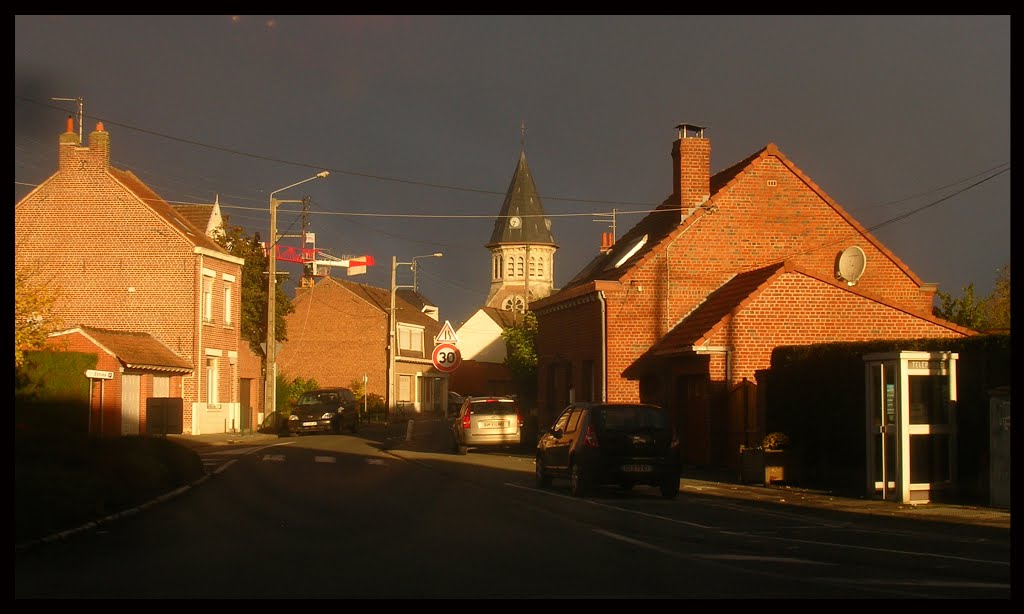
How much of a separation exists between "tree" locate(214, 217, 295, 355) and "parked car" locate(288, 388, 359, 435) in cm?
715

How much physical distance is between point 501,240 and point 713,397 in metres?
89.2

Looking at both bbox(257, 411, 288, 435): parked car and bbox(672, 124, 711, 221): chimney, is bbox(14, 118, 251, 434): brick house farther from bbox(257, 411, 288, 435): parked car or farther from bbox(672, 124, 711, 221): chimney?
bbox(672, 124, 711, 221): chimney

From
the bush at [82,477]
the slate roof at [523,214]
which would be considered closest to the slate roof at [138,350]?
the bush at [82,477]

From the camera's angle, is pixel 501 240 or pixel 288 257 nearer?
pixel 288 257

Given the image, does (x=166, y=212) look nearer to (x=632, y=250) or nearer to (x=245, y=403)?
(x=245, y=403)

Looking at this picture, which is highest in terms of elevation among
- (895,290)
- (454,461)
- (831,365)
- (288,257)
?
(288,257)

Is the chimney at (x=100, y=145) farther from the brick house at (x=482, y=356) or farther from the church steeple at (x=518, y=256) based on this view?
the church steeple at (x=518, y=256)

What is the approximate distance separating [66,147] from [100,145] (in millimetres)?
1345

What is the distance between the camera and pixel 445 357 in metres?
37.3

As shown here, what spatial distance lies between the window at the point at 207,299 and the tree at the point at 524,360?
1357 centimetres

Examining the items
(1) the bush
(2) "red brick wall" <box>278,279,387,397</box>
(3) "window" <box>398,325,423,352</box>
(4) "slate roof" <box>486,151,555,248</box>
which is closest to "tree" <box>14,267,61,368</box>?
(1) the bush

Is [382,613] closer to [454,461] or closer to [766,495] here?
[766,495]

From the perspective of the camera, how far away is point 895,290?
1294 inches

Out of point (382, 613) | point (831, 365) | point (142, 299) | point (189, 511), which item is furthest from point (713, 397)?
point (142, 299)
